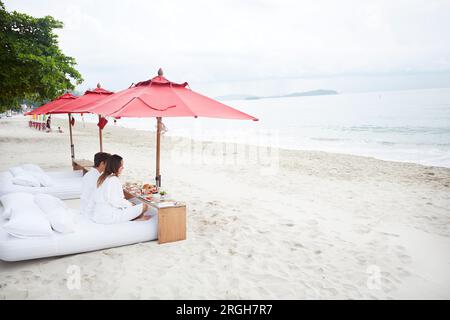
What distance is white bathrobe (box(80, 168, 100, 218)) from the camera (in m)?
5.01

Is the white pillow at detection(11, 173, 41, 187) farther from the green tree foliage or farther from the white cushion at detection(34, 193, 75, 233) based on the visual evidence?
the green tree foliage

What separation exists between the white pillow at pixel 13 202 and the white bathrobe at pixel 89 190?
2.53 ft

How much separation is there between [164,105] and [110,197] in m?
1.52

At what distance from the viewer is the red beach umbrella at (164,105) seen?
14.0ft

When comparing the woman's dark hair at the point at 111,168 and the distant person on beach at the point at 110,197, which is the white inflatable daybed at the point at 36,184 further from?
the woman's dark hair at the point at 111,168

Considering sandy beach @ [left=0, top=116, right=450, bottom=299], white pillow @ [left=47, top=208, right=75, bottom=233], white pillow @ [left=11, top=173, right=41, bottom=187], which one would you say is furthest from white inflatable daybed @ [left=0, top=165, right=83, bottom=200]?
white pillow @ [left=47, top=208, right=75, bottom=233]

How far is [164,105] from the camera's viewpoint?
448cm

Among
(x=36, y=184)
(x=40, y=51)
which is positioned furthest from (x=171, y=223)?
(x=40, y=51)

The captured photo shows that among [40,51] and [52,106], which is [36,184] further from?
[40,51]

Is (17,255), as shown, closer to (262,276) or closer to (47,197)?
(47,197)

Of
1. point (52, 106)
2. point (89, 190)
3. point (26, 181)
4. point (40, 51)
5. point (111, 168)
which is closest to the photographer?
point (111, 168)

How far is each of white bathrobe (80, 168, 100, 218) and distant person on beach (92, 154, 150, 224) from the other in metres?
0.16

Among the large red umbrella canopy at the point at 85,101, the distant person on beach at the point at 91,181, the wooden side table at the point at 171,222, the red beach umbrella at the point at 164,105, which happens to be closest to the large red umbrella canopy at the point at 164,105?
the red beach umbrella at the point at 164,105
